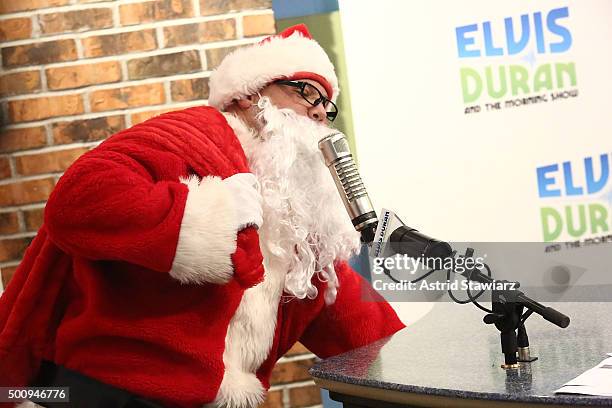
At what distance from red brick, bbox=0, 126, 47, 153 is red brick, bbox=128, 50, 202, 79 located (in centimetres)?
32

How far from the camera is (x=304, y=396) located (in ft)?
8.46

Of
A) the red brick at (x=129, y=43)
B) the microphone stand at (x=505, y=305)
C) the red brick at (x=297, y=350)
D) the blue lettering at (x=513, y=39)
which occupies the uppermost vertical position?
the red brick at (x=129, y=43)

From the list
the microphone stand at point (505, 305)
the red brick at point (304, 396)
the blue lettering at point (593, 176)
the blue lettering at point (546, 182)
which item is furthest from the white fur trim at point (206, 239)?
the blue lettering at point (593, 176)

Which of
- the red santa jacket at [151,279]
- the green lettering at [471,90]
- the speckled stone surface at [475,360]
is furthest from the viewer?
the green lettering at [471,90]

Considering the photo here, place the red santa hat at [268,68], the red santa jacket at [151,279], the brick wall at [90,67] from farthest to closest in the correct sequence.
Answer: the brick wall at [90,67] → the red santa hat at [268,68] → the red santa jacket at [151,279]

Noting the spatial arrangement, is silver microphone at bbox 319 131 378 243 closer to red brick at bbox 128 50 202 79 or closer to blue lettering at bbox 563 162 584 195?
red brick at bbox 128 50 202 79

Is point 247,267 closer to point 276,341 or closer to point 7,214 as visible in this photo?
point 276,341

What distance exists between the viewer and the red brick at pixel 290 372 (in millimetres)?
2570

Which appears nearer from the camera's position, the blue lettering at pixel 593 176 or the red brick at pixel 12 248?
the red brick at pixel 12 248

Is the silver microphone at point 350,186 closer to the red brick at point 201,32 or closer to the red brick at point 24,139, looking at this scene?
the red brick at point 201,32

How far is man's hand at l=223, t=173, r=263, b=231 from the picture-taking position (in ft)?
5.38

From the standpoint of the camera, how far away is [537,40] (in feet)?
8.95

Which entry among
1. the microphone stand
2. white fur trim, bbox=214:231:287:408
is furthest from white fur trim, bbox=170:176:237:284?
the microphone stand

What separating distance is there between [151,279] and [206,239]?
202 mm
